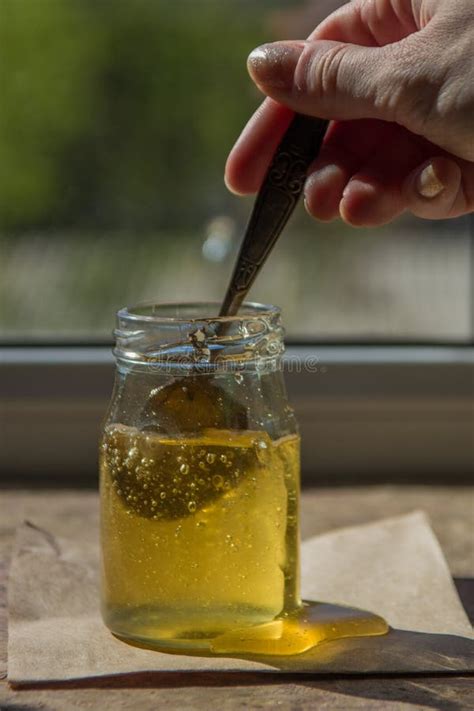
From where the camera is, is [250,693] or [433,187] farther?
[433,187]

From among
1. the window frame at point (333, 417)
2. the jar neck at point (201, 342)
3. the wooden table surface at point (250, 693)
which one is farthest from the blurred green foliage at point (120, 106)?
the wooden table surface at point (250, 693)

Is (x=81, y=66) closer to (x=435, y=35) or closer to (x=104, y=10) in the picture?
(x=104, y=10)

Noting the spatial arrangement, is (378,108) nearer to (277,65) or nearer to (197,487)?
(277,65)

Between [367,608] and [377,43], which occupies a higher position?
[377,43]

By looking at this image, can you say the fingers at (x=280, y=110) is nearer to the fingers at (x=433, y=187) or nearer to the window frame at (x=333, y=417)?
the fingers at (x=433, y=187)

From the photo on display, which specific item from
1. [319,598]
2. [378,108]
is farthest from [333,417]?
[378,108]

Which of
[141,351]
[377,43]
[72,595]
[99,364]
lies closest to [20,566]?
[72,595]

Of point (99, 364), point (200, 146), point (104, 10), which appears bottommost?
point (99, 364)

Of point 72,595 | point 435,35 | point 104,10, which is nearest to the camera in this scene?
point 435,35

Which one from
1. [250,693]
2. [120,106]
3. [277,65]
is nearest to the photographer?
[250,693]
